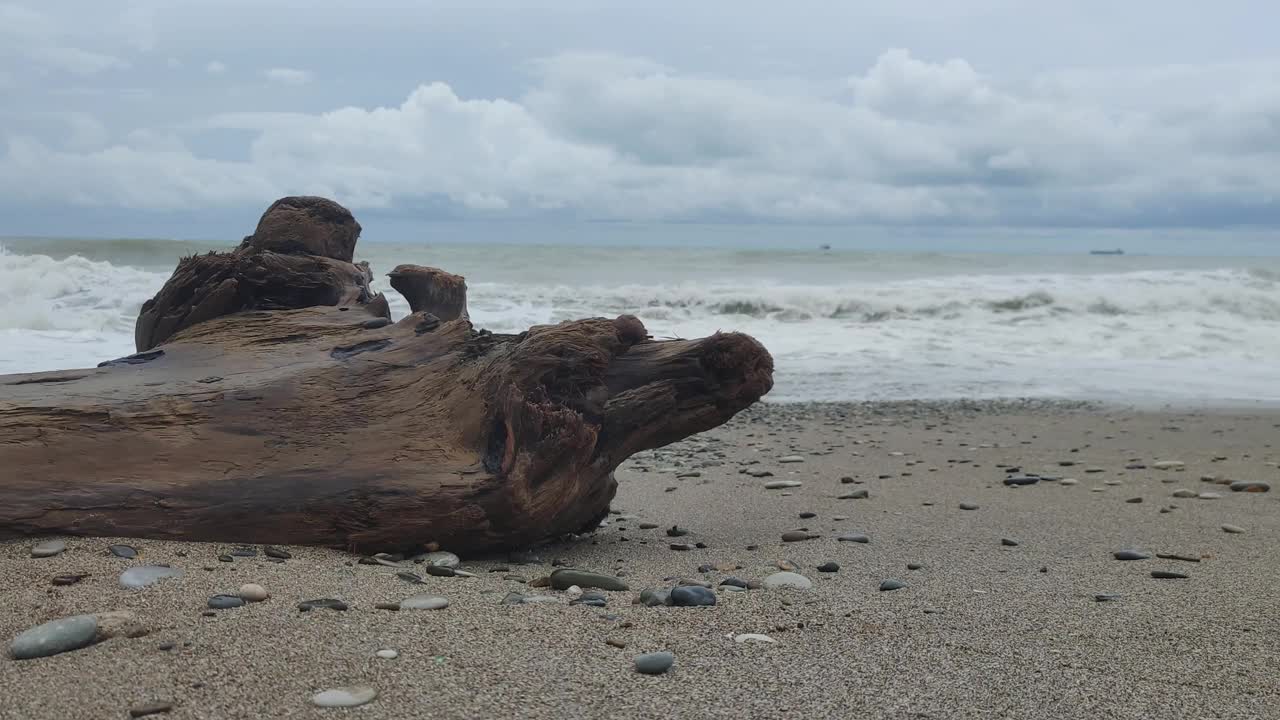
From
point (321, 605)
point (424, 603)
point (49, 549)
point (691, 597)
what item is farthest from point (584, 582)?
point (49, 549)

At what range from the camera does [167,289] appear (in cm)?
507

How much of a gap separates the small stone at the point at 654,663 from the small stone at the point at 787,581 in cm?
93

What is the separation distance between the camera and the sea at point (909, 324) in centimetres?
1033

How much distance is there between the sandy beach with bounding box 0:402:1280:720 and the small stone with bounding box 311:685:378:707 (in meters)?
0.02

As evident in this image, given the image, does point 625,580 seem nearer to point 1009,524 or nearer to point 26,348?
point 1009,524

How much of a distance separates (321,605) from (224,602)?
25cm

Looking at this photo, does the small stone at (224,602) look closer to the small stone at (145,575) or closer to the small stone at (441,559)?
the small stone at (145,575)

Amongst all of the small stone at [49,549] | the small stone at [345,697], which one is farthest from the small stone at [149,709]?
the small stone at [49,549]

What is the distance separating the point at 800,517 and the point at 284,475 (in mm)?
2335

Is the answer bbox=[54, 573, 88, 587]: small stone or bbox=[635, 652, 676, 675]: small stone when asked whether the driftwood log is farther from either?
bbox=[635, 652, 676, 675]: small stone

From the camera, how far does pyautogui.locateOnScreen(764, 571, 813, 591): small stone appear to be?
10.6 ft

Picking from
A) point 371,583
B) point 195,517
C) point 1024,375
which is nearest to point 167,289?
point 195,517

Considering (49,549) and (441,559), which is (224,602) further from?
(441,559)

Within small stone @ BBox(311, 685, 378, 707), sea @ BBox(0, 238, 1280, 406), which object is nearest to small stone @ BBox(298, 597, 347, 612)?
small stone @ BBox(311, 685, 378, 707)
